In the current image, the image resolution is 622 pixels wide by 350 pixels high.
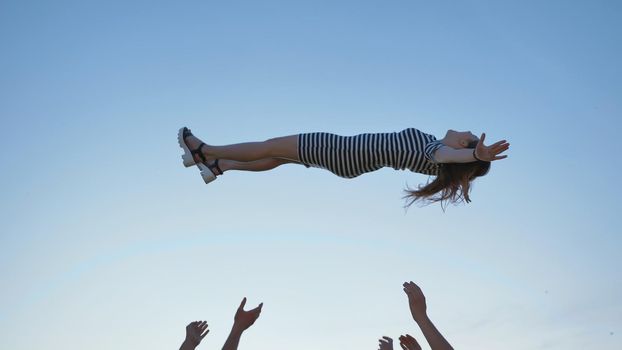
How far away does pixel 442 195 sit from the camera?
731 centimetres

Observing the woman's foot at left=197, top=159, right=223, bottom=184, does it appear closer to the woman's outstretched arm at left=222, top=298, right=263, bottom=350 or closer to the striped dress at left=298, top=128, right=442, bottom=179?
the striped dress at left=298, top=128, right=442, bottom=179

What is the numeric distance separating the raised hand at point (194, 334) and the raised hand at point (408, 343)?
1513 mm

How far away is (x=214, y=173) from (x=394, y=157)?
69.0 inches

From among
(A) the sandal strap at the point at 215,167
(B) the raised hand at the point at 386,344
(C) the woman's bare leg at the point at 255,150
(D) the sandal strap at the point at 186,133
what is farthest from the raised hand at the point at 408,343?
(D) the sandal strap at the point at 186,133

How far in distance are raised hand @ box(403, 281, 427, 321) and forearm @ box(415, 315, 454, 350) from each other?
44mm

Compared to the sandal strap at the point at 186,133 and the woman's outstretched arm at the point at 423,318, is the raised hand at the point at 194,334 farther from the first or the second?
the sandal strap at the point at 186,133

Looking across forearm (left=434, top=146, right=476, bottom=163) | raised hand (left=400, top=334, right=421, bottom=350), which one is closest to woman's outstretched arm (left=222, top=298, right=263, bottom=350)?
raised hand (left=400, top=334, right=421, bottom=350)

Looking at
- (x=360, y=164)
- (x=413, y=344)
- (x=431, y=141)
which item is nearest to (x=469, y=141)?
(x=431, y=141)

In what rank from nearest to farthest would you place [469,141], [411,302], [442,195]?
[411,302], [469,141], [442,195]

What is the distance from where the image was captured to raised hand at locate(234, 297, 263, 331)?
5.96 metres

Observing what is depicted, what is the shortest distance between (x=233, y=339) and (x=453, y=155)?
7.93 feet

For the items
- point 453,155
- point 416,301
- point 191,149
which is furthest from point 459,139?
point 191,149

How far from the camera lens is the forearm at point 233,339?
18.6ft

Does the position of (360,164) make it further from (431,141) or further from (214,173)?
(214,173)
